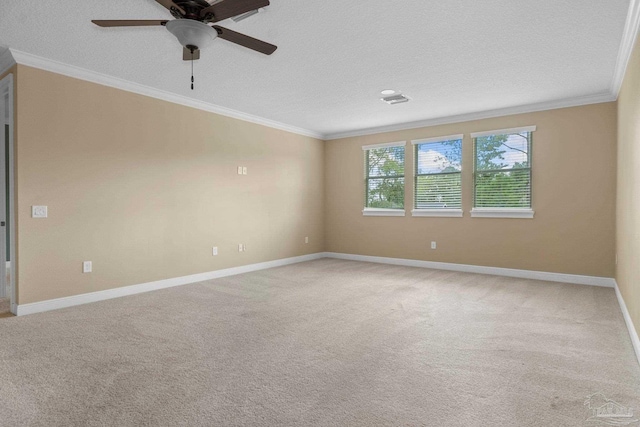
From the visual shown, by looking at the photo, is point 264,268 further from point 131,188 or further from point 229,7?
point 229,7

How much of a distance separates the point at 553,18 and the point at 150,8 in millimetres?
3182

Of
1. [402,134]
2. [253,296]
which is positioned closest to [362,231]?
[402,134]

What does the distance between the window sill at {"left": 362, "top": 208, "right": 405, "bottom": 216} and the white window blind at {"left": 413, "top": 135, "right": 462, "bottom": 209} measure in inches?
13.2

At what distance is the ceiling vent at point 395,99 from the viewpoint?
502cm

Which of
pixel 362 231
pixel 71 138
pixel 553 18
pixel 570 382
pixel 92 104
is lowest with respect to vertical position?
pixel 570 382

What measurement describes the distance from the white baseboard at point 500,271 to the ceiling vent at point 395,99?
2.91m

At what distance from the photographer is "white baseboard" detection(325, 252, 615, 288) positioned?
5.07 m

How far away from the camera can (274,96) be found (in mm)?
5059

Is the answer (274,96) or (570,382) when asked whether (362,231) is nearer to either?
(274,96)

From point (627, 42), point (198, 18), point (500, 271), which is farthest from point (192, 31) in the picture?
point (500, 271)

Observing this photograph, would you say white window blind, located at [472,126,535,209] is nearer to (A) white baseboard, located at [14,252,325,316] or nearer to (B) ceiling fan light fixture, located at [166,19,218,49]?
(A) white baseboard, located at [14,252,325,316]

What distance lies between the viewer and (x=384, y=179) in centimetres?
712

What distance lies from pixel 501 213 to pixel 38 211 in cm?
617

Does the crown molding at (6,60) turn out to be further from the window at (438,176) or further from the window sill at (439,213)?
the window sill at (439,213)
